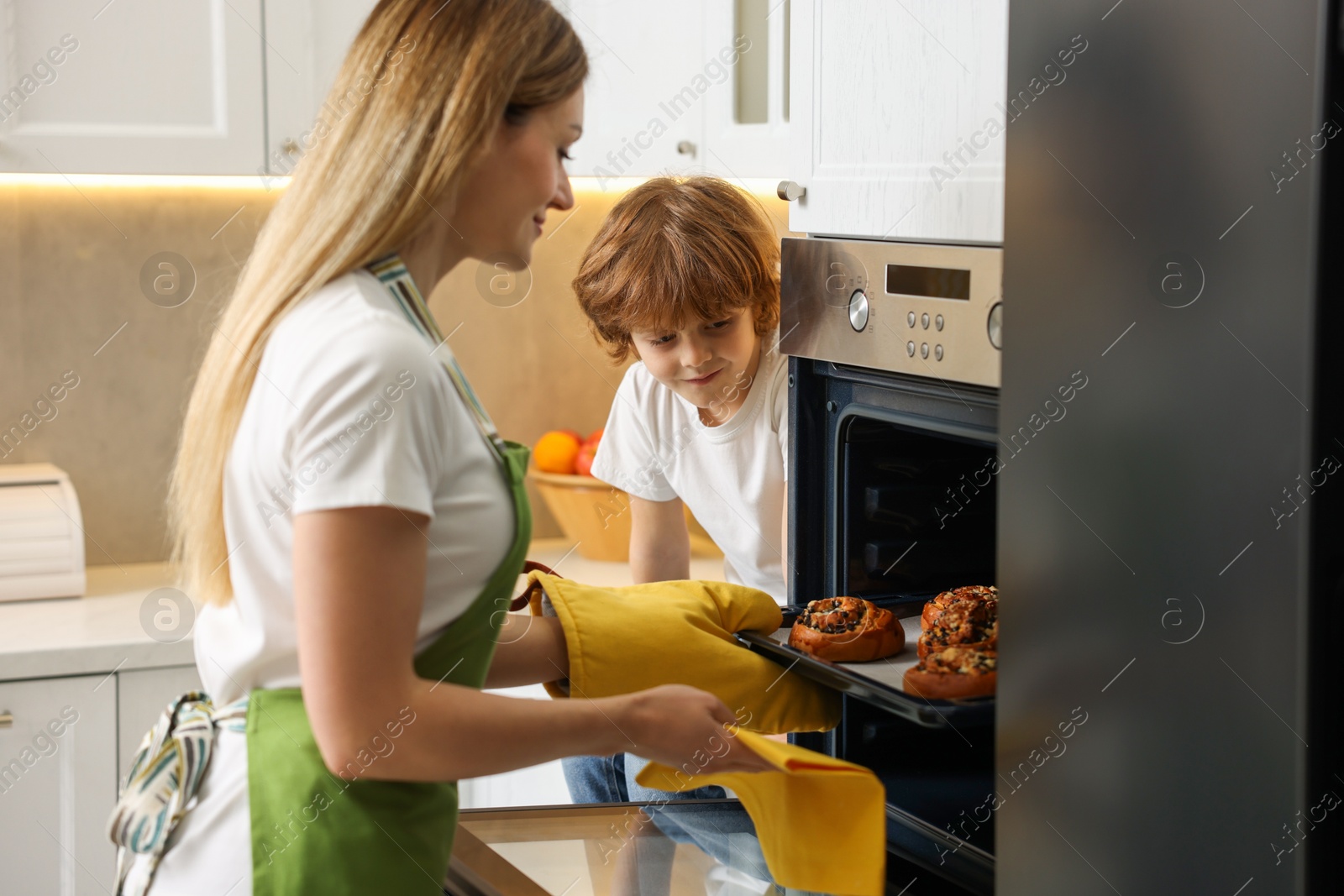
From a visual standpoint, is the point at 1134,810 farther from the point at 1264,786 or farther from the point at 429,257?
the point at 429,257

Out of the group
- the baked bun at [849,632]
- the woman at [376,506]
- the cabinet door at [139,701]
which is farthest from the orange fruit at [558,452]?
the woman at [376,506]

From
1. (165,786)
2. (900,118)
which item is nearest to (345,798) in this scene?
(165,786)

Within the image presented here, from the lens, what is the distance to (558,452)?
2605 mm

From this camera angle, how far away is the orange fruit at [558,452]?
8.55 feet

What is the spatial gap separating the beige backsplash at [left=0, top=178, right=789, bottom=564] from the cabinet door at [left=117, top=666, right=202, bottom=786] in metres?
0.54

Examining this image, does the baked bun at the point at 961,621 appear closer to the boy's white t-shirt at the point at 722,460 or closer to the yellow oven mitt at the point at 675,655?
the yellow oven mitt at the point at 675,655

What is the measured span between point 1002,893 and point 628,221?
3.30 feet

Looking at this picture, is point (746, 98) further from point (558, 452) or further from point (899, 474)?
point (899, 474)

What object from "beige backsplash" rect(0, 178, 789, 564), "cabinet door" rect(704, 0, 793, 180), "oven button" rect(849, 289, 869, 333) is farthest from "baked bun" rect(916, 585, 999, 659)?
"beige backsplash" rect(0, 178, 789, 564)

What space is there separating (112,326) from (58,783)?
2.88 ft

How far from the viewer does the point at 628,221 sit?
162cm

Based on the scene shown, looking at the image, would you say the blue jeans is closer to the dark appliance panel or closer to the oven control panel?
the dark appliance panel

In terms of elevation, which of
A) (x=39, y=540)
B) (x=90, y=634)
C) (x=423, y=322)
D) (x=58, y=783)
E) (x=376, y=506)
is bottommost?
(x=58, y=783)

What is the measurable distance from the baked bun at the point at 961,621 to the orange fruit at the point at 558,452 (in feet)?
5.18
